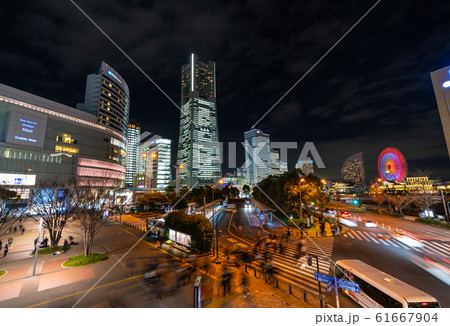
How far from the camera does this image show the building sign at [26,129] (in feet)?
177

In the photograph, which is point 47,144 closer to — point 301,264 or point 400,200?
point 301,264

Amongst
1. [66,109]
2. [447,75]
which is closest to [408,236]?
[447,75]

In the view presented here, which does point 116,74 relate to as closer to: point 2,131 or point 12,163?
point 2,131

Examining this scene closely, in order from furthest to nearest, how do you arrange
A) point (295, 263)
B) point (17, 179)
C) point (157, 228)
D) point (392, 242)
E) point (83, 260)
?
point (17, 179)
point (157, 228)
point (392, 242)
point (83, 260)
point (295, 263)

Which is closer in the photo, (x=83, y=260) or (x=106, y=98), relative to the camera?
(x=83, y=260)

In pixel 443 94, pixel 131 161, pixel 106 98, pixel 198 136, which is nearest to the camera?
pixel 443 94

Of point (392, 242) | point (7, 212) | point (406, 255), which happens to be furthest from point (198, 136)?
point (406, 255)

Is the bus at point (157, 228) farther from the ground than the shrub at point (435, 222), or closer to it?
farther from the ground

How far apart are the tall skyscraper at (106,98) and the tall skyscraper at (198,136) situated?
79.4 metres

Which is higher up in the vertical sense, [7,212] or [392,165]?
[392,165]

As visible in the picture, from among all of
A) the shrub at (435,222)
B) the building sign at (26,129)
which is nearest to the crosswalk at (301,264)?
the shrub at (435,222)

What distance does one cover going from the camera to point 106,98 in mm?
88062

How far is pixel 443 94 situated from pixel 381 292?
32824 millimetres

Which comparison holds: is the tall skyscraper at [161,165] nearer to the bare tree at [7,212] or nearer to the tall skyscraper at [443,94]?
the bare tree at [7,212]
